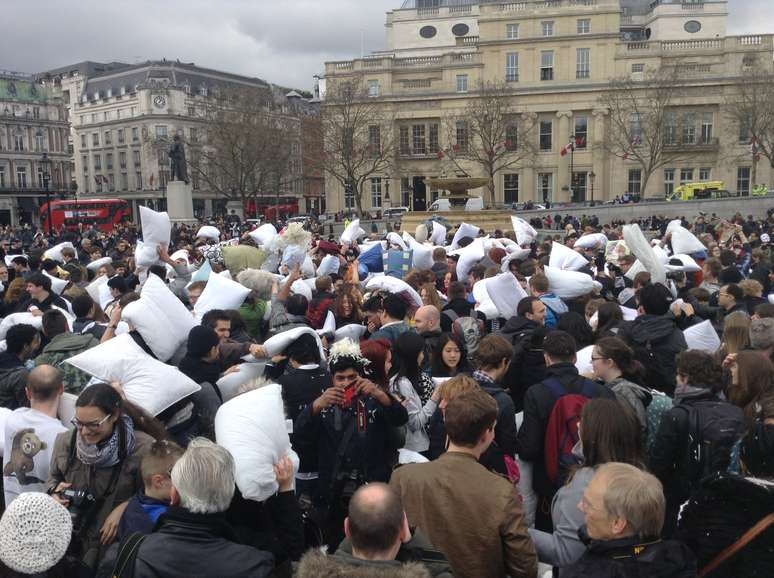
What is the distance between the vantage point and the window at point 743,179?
180ft

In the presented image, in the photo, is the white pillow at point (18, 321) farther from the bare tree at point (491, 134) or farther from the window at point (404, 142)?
the window at point (404, 142)

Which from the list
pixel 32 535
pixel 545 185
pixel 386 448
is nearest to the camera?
pixel 32 535

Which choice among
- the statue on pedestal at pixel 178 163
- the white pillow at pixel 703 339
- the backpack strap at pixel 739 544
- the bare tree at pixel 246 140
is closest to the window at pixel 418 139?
the bare tree at pixel 246 140

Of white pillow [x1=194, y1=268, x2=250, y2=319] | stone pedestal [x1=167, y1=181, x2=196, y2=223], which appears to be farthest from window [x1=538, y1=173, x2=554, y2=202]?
white pillow [x1=194, y1=268, x2=250, y2=319]

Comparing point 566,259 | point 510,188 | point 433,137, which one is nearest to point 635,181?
point 510,188

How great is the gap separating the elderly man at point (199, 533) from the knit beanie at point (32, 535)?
0.99 feet

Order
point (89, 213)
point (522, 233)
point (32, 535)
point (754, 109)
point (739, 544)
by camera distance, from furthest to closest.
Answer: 1. point (89, 213)
2. point (754, 109)
3. point (522, 233)
4. point (739, 544)
5. point (32, 535)

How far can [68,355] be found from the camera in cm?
495

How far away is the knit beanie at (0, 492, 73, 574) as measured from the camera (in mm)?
2357

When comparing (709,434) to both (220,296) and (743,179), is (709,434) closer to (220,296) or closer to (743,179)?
(220,296)

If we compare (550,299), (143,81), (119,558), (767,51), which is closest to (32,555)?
(119,558)

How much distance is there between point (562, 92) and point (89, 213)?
3931 centimetres

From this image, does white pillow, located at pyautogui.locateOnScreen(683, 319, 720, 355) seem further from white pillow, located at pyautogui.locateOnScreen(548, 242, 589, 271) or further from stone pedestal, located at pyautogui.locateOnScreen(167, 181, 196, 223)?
stone pedestal, located at pyautogui.locateOnScreen(167, 181, 196, 223)

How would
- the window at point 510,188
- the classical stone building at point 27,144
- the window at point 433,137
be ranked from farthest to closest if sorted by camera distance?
the classical stone building at point 27,144, the window at point 510,188, the window at point 433,137
